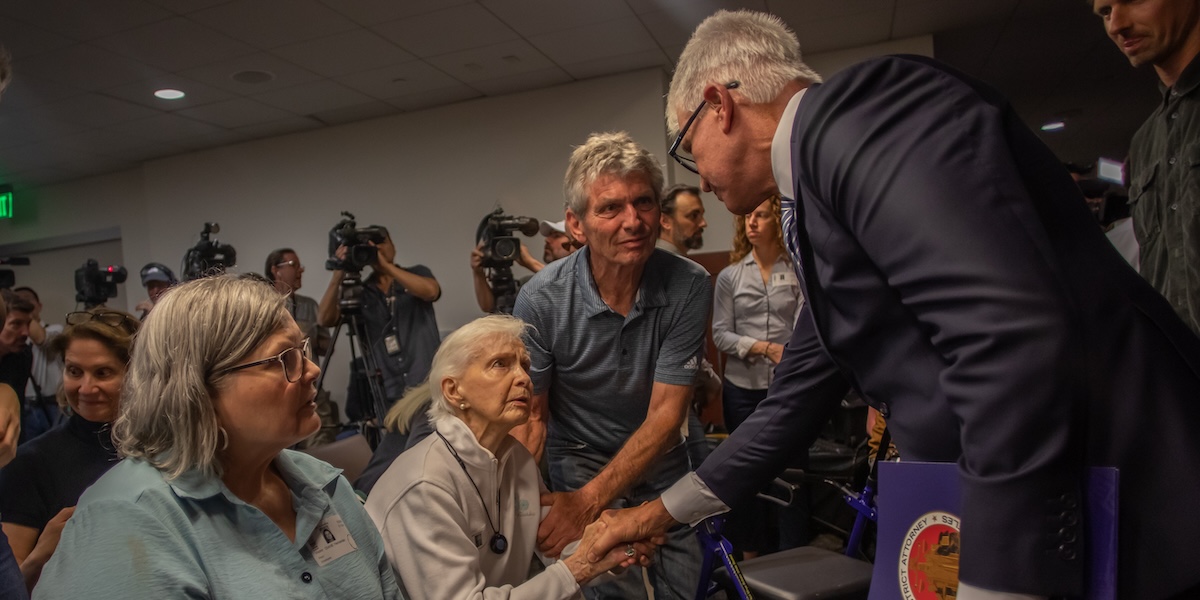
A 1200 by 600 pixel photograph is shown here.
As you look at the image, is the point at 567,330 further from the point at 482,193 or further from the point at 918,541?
the point at 482,193

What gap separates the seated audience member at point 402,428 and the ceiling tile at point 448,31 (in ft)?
9.57

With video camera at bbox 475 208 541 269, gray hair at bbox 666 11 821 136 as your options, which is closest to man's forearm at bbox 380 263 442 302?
video camera at bbox 475 208 541 269

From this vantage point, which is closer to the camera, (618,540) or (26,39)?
(618,540)

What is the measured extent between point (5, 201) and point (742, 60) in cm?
889

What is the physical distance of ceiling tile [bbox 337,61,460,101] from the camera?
535cm

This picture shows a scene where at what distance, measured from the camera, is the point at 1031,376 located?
643 millimetres

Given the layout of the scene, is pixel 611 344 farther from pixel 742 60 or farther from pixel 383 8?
pixel 383 8

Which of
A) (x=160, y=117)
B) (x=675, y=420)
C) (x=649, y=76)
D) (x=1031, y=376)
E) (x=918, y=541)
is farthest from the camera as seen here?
(x=160, y=117)

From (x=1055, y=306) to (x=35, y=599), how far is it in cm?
126

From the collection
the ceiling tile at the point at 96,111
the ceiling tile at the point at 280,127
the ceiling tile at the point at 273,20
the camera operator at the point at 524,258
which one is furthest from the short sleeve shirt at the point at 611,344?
the ceiling tile at the point at 280,127

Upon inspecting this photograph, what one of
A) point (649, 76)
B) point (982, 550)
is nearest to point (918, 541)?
point (982, 550)

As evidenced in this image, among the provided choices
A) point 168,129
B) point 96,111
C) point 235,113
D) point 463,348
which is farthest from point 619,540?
point 168,129

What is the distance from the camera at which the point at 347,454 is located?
7.88 ft

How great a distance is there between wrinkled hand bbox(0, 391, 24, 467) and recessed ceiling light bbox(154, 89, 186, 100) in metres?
4.77
